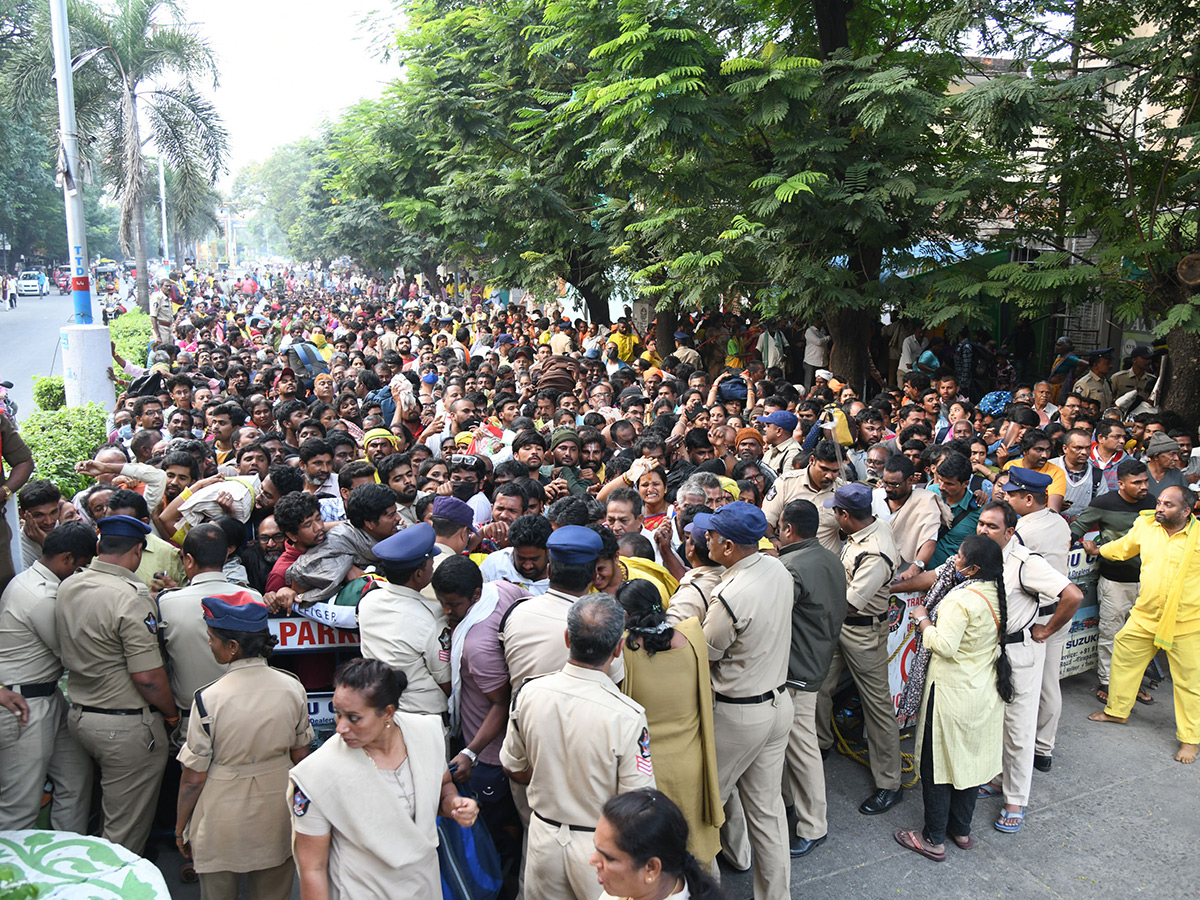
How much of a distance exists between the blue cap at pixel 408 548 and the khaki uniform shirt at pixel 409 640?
5.8 inches

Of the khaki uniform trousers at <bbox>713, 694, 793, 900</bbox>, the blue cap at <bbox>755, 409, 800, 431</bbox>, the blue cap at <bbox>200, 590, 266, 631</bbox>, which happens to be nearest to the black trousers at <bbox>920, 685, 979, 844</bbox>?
the khaki uniform trousers at <bbox>713, 694, 793, 900</bbox>

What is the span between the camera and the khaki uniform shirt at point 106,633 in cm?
409

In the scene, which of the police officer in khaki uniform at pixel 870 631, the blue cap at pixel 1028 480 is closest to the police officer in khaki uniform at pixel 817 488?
the police officer in khaki uniform at pixel 870 631

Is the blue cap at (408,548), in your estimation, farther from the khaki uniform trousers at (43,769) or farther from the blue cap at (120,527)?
the khaki uniform trousers at (43,769)

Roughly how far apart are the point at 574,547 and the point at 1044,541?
3633 mm

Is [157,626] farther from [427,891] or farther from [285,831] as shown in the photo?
[427,891]

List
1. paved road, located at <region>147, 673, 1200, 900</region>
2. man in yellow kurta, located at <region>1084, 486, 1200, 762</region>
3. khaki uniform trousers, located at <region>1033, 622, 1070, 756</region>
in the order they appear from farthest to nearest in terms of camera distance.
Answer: man in yellow kurta, located at <region>1084, 486, 1200, 762</region> < khaki uniform trousers, located at <region>1033, 622, 1070, 756</region> < paved road, located at <region>147, 673, 1200, 900</region>

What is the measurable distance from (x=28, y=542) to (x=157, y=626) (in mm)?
1988

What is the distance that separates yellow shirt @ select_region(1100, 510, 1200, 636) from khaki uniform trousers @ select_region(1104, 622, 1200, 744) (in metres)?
0.08

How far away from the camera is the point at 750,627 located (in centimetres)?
413

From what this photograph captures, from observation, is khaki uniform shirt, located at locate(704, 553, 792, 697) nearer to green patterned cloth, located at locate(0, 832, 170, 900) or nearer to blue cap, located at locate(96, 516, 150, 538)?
green patterned cloth, located at locate(0, 832, 170, 900)

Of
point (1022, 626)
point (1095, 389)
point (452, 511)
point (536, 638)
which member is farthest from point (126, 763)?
point (1095, 389)

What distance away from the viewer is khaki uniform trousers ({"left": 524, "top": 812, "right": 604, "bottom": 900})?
3.23 metres

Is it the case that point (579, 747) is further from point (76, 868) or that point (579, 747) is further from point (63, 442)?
point (63, 442)
